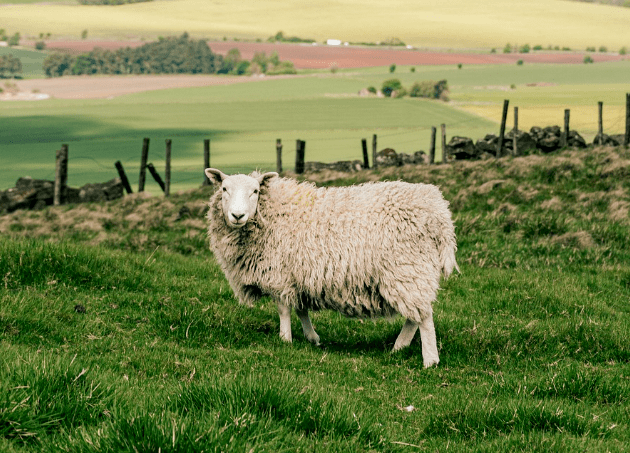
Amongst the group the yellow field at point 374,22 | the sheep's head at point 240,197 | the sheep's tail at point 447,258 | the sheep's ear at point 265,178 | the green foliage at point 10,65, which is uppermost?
the yellow field at point 374,22

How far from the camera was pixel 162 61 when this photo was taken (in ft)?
429

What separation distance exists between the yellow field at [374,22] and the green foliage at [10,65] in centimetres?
2431

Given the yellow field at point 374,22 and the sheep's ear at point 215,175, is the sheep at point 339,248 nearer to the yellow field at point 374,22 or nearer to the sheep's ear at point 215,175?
the sheep's ear at point 215,175

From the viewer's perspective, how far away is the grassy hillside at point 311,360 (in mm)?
3988

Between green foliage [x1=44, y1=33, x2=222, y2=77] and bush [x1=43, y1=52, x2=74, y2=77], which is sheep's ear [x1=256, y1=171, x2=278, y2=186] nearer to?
green foliage [x1=44, y1=33, x2=222, y2=77]

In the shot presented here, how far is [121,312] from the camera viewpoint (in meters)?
7.64

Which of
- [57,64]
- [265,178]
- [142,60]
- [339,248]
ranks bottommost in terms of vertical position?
[339,248]

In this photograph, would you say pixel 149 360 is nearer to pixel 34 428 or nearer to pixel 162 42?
pixel 34 428

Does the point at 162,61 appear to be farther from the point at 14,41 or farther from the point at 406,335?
the point at 406,335

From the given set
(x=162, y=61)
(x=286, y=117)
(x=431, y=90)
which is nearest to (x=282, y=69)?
(x=162, y=61)

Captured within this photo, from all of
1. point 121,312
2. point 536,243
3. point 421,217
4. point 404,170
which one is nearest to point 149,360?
point 121,312

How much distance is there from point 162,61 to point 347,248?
131307mm

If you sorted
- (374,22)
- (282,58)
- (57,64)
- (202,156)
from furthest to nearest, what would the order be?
(374,22) → (57,64) → (282,58) → (202,156)

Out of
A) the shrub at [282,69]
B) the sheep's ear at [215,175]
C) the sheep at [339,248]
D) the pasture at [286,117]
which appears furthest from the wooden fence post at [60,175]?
the shrub at [282,69]
